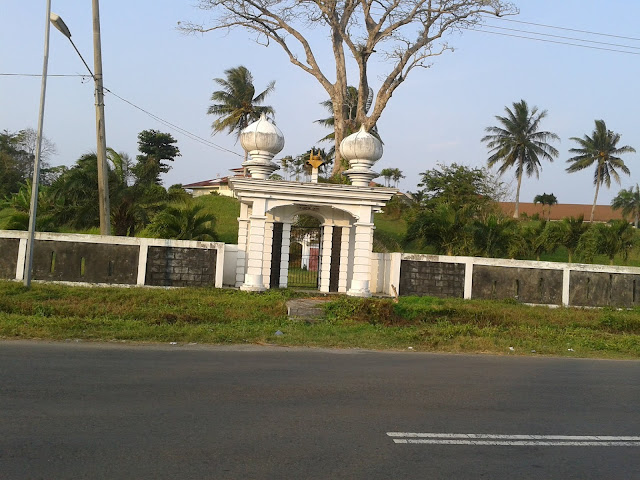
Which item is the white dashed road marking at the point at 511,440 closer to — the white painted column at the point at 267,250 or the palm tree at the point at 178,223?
the white painted column at the point at 267,250

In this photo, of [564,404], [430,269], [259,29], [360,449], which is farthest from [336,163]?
[360,449]

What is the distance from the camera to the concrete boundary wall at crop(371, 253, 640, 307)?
1928 centimetres

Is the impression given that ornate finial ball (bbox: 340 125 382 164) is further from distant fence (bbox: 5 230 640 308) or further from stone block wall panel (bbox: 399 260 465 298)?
stone block wall panel (bbox: 399 260 465 298)

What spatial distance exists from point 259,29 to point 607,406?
90.3 feet

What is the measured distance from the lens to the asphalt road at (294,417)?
509 cm

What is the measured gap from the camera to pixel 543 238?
2861cm

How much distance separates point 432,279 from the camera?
19.4 m

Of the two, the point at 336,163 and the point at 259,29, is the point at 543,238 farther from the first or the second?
the point at 259,29

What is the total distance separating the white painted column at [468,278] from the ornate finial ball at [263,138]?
6.51 m

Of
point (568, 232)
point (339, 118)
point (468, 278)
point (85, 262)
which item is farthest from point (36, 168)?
point (568, 232)

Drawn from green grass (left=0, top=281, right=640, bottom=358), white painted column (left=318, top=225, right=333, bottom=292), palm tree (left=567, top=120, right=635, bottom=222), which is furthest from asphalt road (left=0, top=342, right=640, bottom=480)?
palm tree (left=567, top=120, right=635, bottom=222)

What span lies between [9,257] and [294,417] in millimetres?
14146

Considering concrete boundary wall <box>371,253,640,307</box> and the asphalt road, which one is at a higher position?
concrete boundary wall <box>371,253,640,307</box>

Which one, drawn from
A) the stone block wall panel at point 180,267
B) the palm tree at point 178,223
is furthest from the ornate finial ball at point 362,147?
the palm tree at point 178,223
